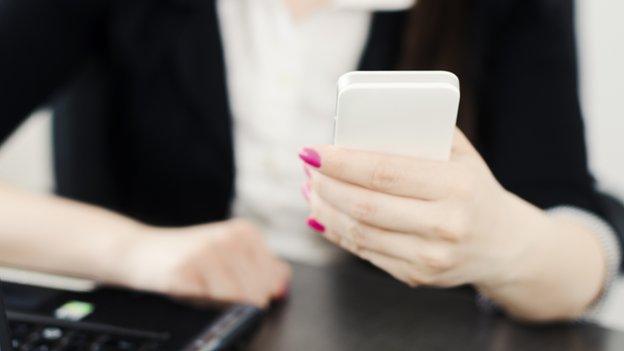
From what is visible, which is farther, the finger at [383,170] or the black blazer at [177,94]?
the black blazer at [177,94]

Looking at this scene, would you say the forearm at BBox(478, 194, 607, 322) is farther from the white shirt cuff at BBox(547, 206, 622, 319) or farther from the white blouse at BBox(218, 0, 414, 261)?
the white blouse at BBox(218, 0, 414, 261)

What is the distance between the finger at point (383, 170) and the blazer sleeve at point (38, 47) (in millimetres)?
296

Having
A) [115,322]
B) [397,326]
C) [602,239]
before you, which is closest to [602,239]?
[602,239]

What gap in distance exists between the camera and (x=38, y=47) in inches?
18.0

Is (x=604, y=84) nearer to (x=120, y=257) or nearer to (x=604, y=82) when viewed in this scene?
(x=604, y=82)

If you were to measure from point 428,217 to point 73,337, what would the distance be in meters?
0.14

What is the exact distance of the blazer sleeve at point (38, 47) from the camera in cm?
43

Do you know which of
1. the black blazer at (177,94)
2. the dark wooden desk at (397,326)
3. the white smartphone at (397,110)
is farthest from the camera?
the black blazer at (177,94)

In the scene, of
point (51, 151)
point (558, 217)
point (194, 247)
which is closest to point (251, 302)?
point (194, 247)

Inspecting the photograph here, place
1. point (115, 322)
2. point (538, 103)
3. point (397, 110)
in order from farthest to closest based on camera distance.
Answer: point (538, 103), point (115, 322), point (397, 110)

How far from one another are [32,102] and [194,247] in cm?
20

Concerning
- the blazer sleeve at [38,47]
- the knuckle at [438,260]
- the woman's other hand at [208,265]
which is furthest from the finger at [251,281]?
the blazer sleeve at [38,47]

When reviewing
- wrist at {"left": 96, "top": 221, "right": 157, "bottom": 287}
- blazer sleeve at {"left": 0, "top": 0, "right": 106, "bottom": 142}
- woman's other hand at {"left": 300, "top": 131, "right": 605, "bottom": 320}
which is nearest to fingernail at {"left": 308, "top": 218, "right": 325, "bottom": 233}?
woman's other hand at {"left": 300, "top": 131, "right": 605, "bottom": 320}

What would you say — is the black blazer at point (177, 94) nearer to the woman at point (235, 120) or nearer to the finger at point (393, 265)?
the woman at point (235, 120)
